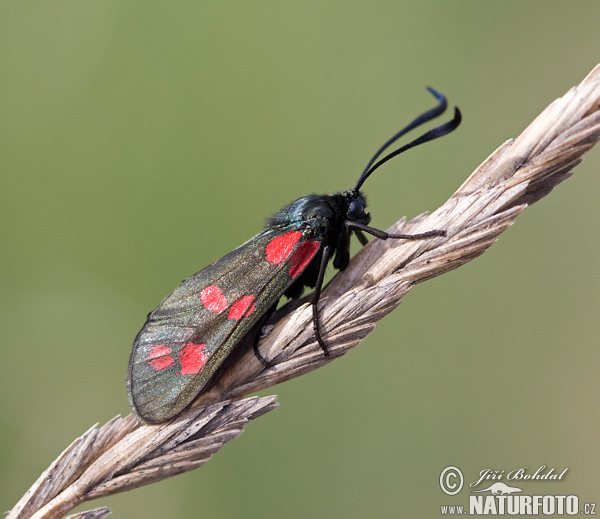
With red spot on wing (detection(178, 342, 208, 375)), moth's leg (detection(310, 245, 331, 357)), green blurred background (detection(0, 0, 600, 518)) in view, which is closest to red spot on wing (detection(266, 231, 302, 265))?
moth's leg (detection(310, 245, 331, 357))

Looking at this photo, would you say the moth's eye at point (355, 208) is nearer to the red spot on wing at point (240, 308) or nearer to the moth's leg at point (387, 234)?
the moth's leg at point (387, 234)

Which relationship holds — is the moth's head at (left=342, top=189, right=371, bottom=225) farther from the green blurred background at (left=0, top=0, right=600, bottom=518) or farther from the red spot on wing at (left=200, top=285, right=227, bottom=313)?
the green blurred background at (left=0, top=0, right=600, bottom=518)

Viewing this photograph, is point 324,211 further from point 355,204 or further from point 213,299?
point 213,299

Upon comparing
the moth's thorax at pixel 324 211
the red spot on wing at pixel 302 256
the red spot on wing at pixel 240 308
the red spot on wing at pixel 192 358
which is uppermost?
the moth's thorax at pixel 324 211

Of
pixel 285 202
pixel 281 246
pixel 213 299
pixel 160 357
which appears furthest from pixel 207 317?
pixel 285 202

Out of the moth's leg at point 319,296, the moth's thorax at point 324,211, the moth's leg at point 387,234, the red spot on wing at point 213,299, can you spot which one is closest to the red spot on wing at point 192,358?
the red spot on wing at point 213,299

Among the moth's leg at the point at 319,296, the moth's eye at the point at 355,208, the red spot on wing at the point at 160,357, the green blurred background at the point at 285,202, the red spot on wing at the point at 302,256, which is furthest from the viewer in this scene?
the green blurred background at the point at 285,202
